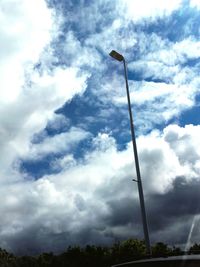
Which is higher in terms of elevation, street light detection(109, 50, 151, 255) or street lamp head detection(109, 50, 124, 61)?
street lamp head detection(109, 50, 124, 61)

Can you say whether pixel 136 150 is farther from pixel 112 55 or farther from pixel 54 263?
pixel 54 263

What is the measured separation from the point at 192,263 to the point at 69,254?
35.4 meters

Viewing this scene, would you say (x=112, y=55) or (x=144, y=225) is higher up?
(x=112, y=55)

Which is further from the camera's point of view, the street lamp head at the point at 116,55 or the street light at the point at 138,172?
the street lamp head at the point at 116,55

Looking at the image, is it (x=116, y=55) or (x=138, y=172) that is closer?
(x=138, y=172)

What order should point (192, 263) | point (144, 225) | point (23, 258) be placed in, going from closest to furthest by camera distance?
point (192, 263) → point (144, 225) → point (23, 258)

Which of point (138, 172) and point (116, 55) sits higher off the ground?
point (116, 55)

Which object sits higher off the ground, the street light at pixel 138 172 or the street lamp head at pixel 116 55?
the street lamp head at pixel 116 55

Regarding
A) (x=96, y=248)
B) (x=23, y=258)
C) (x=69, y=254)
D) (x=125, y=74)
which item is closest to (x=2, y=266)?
(x=23, y=258)

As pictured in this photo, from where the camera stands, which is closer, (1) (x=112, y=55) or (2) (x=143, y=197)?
(2) (x=143, y=197)

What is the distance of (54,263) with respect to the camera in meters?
38.0

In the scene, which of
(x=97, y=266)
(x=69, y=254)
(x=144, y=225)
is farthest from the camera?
(x=69, y=254)

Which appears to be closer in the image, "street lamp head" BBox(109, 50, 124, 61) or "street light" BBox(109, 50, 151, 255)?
"street light" BBox(109, 50, 151, 255)

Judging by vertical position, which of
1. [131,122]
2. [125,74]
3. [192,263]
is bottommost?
[192,263]
